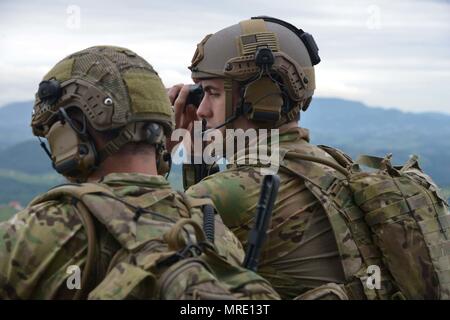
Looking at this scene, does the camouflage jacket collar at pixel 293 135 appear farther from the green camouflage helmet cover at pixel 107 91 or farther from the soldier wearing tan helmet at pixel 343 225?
the green camouflage helmet cover at pixel 107 91

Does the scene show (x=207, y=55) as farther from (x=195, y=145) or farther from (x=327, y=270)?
(x=327, y=270)

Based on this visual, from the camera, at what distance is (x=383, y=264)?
895cm

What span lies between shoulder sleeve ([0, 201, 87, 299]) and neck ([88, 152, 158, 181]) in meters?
0.64

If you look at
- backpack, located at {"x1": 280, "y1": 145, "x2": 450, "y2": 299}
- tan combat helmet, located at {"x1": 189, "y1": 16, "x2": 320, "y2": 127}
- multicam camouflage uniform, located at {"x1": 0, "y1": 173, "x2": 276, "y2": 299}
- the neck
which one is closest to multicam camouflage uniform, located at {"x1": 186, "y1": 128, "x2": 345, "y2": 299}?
backpack, located at {"x1": 280, "y1": 145, "x2": 450, "y2": 299}

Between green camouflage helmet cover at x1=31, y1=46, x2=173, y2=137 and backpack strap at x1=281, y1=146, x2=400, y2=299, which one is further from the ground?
green camouflage helmet cover at x1=31, y1=46, x2=173, y2=137

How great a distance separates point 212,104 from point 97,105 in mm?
2987

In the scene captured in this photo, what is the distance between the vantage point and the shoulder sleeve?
6.52 m

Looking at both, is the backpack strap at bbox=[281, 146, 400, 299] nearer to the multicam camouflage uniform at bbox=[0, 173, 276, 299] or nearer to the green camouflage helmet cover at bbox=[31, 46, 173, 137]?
the green camouflage helmet cover at bbox=[31, 46, 173, 137]

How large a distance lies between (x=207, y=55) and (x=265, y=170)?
1.51 metres

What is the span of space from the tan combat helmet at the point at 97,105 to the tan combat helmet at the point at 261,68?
2.39 metres

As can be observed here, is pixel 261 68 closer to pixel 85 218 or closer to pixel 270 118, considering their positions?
pixel 270 118

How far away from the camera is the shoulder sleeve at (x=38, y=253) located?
6523mm

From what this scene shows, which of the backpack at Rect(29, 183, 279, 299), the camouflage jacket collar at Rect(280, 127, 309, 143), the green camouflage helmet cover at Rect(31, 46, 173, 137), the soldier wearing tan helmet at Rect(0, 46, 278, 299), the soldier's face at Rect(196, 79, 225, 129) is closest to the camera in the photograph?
the backpack at Rect(29, 183, 279, 299)
